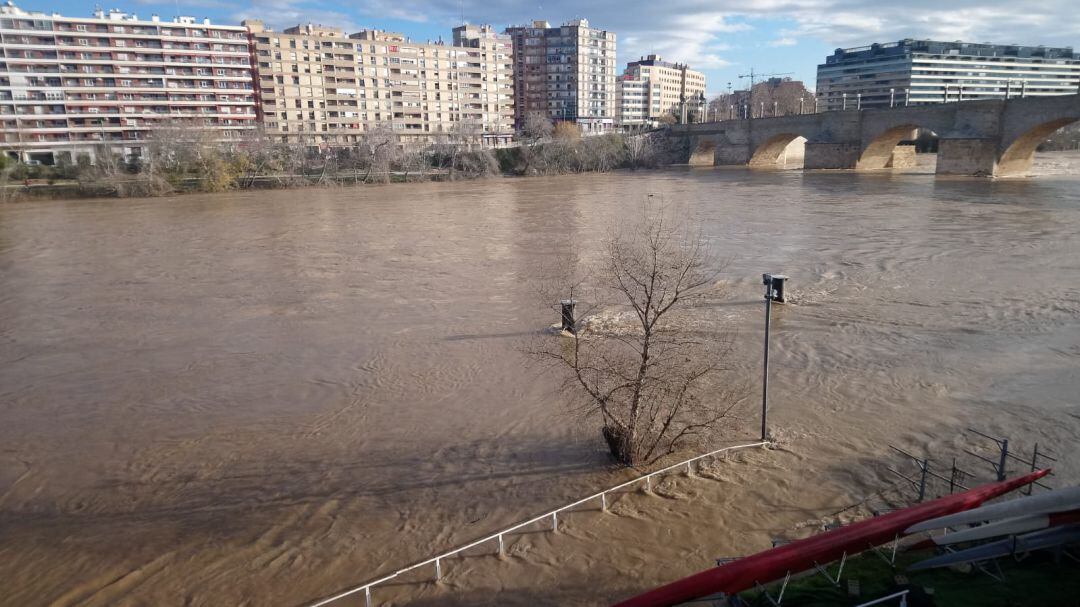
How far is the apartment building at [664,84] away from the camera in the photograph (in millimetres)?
108125

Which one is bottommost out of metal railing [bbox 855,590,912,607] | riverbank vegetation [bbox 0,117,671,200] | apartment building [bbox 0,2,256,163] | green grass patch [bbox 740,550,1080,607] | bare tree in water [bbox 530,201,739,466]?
bare tree in water [bbox 530,201,739,466]

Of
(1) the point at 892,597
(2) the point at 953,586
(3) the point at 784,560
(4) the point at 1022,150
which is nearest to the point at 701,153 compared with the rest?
(4) the point at 1022,150

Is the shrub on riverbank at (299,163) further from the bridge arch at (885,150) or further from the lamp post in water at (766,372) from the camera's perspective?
the lamp post in water at (766,372)

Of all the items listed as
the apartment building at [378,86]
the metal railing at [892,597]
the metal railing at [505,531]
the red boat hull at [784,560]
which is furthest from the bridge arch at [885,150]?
the metal railing at [892,597]

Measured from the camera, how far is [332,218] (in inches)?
1152

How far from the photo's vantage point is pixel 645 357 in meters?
7.22

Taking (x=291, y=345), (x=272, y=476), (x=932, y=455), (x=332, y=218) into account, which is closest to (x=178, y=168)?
(x=332, y=218)

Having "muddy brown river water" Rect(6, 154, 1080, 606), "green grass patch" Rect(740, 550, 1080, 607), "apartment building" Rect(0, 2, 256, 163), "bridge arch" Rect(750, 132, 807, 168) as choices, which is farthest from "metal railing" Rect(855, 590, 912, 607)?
"apartment building" Rect(0, 2, 256, 163)

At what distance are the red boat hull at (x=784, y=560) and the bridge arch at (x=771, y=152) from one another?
53550 millimetres

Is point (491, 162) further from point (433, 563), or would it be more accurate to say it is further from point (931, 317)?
point (433, 563)

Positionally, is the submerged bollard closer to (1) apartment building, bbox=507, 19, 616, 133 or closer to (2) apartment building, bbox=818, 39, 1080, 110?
(1) apartment building, bbox=507, 19, 616, 133

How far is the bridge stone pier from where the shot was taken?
35531 mm

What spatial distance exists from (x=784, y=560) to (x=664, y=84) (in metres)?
118

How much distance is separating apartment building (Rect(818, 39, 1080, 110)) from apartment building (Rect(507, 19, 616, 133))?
106 ft
